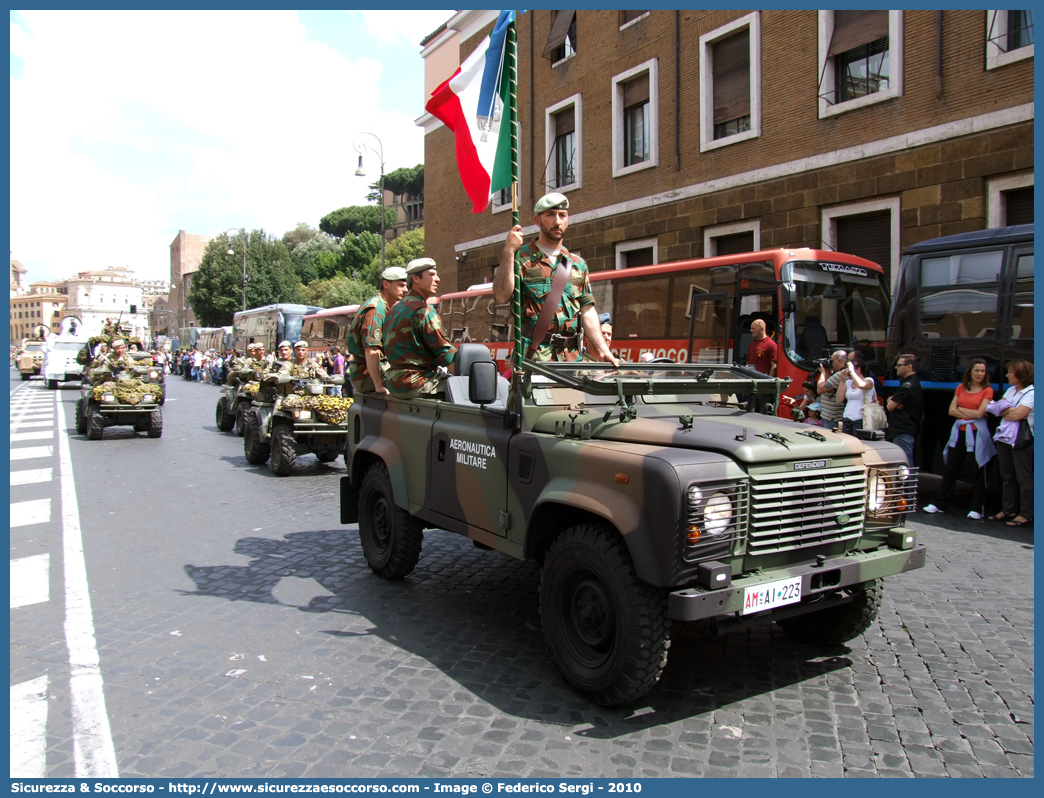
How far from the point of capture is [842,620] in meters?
4.21

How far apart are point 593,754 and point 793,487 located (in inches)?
56.6

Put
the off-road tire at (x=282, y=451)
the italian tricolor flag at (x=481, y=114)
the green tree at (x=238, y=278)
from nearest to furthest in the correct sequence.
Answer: the italian tricolor flag at (x=481, y=114), the off-road tire at (x=282, y=451), the green tree at (x=238, y=278)

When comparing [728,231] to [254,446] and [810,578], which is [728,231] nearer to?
[254,446]

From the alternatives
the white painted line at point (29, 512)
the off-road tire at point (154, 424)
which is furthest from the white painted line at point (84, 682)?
the off-road tire at point (154, 424)

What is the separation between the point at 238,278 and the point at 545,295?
62.3 metres

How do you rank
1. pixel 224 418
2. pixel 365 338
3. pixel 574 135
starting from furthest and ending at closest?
pixel 574 135 < pixel 224 418 < pixel 365 338

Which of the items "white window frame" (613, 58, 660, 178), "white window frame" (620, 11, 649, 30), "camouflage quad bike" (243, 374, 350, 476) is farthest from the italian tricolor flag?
"white window frame" (620, 11, 649, 30)

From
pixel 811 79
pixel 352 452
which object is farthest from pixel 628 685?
pixel 811 79

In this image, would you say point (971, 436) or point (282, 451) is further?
point (282, 451)

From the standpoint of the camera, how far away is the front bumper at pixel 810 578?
3.10 m

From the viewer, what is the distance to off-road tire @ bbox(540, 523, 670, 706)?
3299mm

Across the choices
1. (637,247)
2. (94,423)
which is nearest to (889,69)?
(637,247)

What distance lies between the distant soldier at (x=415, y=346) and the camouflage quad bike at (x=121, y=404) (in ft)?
35.7

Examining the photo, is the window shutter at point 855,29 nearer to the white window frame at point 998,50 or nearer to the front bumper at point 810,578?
the white window frame at point 998,50
